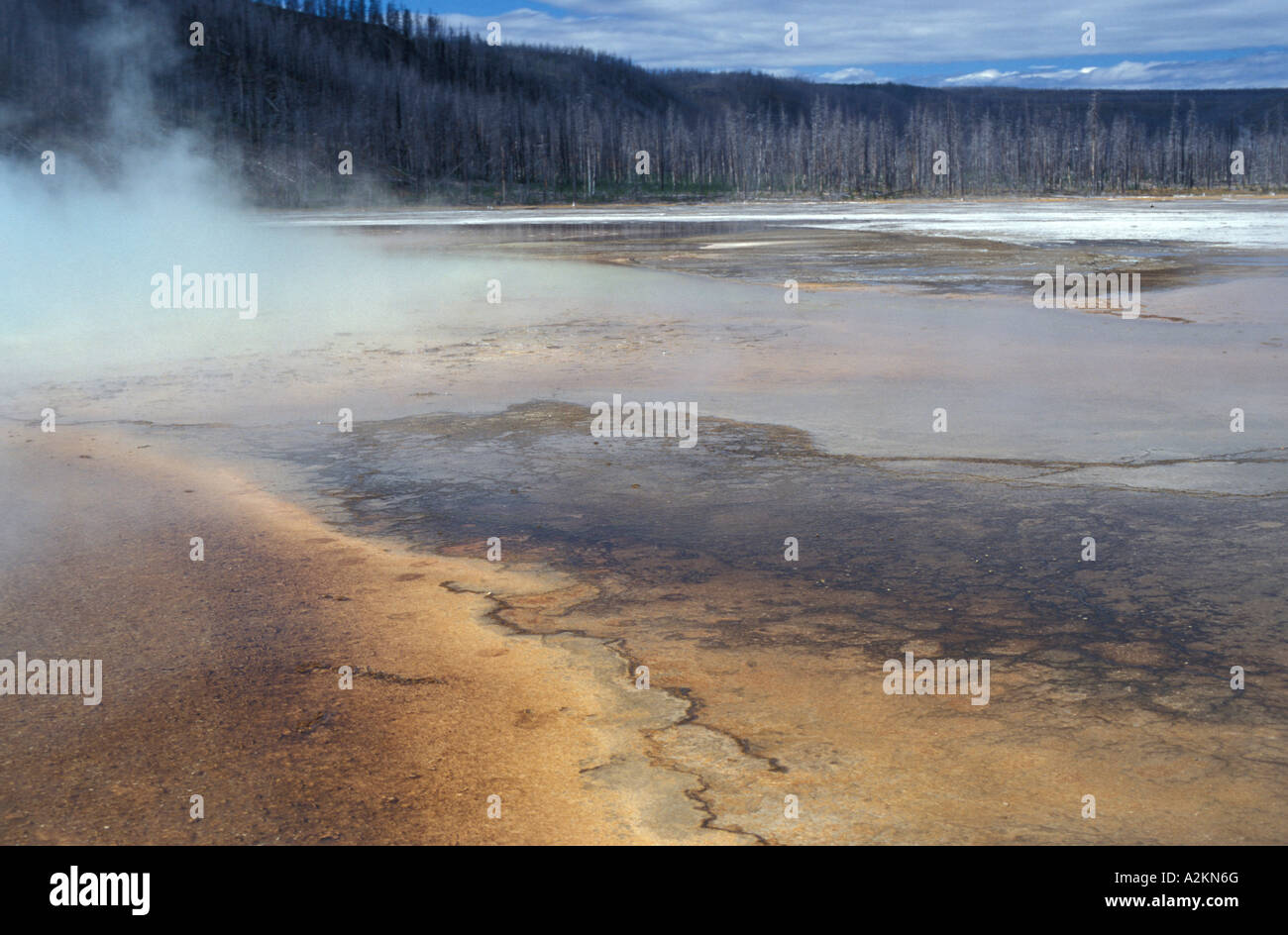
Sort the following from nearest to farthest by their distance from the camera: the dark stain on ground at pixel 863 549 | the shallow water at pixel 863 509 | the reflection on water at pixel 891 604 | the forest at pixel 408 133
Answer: the reflection on water at pixel 891 604
the shallow water at pixel 863 509
the dark stain on ground at pixel 863 549
the forest at pixel 408 133

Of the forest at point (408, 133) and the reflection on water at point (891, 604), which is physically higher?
the forest at point (408, 133)

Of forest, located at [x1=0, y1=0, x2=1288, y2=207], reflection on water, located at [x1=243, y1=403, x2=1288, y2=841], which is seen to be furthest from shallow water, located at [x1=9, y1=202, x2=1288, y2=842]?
forest, located at [x1=0, y1=0, x2=1288, y2=207]

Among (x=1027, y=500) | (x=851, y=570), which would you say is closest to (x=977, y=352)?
(x=1027, y=500)

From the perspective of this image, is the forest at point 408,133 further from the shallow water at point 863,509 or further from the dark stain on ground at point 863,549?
the dark stain on ground at point 863,549

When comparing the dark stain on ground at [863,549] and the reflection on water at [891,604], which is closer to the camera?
the reflection on water at [891,604]

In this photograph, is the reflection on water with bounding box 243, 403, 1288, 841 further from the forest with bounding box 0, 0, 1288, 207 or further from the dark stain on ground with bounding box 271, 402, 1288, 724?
the forest with bounding box 0, 0, 1288, 207

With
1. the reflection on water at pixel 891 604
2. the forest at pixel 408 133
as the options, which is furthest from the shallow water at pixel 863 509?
the forest at pixel 408 133

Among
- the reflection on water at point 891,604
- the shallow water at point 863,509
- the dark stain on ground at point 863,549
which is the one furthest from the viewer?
the dark stain on ground at point 863,549

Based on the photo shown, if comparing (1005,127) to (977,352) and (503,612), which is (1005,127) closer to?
(977,352)

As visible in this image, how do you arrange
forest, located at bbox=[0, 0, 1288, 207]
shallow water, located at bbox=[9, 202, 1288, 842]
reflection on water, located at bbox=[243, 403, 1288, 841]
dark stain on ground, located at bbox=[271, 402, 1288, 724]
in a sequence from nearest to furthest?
1. reflection on water, located at bbox=[243, 403, 1288, 841]
2. shallow water, located at bbox=[9, 202, 1288, 842]
3. dark stain on ground, located at bbox=[271, 402, 1288, 724]
4. forest, located at bbox=[0, 0, 1288, 207]
